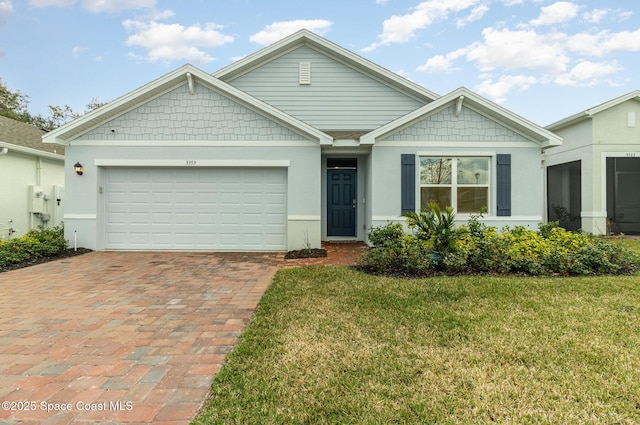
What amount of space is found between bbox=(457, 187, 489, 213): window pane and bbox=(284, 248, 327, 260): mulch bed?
4.05 metres

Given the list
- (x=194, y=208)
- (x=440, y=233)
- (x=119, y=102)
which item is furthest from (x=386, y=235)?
(x=119, y=102)

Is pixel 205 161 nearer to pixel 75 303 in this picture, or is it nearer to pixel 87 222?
pixel 87 222

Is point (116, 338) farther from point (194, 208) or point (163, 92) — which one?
point (163, 92)

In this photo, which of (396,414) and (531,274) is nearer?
(396,414)

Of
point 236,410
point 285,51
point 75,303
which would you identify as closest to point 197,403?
point 236,410

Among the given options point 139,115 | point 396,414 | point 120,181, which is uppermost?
point 139,115

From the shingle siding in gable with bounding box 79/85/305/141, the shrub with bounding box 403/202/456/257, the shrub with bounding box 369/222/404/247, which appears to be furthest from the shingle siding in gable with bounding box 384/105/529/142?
the shingle siding in gable with bounding box 79/85/305/141

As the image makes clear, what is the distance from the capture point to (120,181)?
887 cm

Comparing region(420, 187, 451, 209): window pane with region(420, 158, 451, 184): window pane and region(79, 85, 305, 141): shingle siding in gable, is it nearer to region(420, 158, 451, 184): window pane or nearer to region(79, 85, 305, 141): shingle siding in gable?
region(420, 158, 451, 184): window pane

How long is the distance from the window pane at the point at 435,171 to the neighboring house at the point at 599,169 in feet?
22.8

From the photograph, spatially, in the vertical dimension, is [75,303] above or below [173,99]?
below

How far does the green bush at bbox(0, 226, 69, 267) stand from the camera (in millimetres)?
7141

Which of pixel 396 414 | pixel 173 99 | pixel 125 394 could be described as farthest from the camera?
pixel 173 99

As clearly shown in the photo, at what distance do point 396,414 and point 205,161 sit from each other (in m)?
7.92
